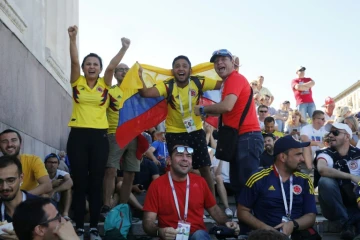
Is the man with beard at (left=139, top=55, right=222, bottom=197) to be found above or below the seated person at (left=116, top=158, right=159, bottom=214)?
above

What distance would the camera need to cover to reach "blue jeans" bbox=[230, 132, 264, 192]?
588 centimetres

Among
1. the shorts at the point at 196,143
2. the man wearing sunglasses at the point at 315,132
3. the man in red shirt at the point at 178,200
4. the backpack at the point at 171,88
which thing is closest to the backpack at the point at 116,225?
the man in red shirt at the point at 178,200

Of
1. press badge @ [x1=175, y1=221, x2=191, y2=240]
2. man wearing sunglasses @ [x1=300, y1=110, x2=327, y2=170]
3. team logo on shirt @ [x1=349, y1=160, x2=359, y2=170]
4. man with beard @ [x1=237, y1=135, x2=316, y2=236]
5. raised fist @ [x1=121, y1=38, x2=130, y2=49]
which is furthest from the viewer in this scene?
man wearing sunglasses @ [x1=300, y1=110, x2=327, y2=170]

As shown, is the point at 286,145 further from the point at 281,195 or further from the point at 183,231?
the point at 183,231

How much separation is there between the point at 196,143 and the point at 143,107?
3.58ft

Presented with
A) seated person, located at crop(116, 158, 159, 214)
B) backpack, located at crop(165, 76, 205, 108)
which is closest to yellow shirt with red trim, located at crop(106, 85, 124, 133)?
seated person, located at crop(116, 158, 159, 214)

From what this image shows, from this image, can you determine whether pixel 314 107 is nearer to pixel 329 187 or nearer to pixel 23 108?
pixel 329 187

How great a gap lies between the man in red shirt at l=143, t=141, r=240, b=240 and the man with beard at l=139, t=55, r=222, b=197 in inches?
A: 25.7

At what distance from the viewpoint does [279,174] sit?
18.4 feet

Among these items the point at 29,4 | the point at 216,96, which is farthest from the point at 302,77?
the point at 29,4

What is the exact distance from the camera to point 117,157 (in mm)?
7281

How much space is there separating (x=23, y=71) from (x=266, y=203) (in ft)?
12.9

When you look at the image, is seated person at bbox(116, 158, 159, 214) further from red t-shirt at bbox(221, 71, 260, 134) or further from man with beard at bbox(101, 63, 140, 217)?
red t-shirt at bbox(221, 71, 260, 134)

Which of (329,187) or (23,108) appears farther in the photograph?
(23,108)
